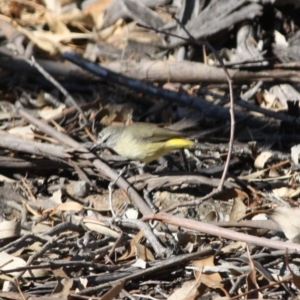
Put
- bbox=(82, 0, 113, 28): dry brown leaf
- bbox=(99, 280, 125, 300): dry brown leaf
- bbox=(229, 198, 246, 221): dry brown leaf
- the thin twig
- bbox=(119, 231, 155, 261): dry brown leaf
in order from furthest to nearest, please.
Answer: bbox=(82, 0, 113, 28): dry brown leaf → the thin twig → bbox=(229, 198, 246, 221): dry brown leaf → bbox=(119, 231, 155, 261): dry brown leaf → bbox=(99, 280, 125, 300): dry brown leaf

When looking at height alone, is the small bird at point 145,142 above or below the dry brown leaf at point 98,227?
above

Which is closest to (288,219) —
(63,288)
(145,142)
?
(63,288)

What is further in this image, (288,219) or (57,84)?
(57,84)

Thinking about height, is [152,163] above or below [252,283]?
below

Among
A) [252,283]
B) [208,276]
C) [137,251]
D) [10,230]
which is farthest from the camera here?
[10,230]

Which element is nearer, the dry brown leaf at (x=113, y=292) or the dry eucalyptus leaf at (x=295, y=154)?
the dry brown leaf at (x=113, y=292)

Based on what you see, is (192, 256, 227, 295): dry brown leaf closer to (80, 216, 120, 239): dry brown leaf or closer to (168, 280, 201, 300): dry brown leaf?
(168, 280, 201, 300): dry brown leaf

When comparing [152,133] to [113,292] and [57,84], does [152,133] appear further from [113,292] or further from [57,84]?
[113,292]

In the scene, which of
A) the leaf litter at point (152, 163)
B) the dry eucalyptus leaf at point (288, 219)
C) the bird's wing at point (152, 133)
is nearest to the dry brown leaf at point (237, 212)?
the leaf litter at point (152, 163)

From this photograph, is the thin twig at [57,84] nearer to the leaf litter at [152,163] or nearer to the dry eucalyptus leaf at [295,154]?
the leaf litter at [152,163]

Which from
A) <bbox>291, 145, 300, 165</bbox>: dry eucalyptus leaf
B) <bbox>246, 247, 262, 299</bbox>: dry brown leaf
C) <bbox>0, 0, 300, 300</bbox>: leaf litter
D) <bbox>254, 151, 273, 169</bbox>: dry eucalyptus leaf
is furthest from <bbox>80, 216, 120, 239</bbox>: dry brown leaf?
<bbox>291, 145, 300, 165</bbox>: dry eucalyptus leaf
